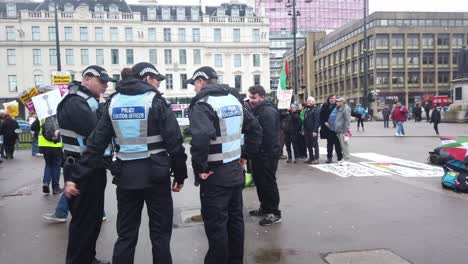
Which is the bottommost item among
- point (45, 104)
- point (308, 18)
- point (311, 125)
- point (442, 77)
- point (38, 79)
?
point (311, 125)

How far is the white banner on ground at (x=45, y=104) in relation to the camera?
6.02 meters

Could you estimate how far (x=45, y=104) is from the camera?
6.06 meters

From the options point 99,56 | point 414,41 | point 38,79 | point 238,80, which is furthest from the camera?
point 414,41

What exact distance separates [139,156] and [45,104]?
128 inches

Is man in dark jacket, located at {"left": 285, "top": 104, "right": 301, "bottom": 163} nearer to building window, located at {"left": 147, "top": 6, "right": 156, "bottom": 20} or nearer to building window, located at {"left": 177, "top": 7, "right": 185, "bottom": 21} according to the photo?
building window, located at {"left": 177, "top": 7, "right": 185, "bottom": 21}

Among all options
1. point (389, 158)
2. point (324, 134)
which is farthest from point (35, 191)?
point (389, 158)

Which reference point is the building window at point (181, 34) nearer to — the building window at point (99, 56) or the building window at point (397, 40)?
the building window at point (99, 56)

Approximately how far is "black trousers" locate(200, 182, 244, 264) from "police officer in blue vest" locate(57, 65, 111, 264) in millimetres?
1082

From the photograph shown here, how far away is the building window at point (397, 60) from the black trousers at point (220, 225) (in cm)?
6933

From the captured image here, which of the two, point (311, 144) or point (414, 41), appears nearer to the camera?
point (311, 144)

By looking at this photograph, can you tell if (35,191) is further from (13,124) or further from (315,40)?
(315,40)

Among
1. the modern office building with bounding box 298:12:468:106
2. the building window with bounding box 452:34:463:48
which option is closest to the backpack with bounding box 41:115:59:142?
the modern office building with bounding box 298:12:468:106

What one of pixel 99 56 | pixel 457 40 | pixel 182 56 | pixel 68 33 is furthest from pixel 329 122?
pixel 457 40

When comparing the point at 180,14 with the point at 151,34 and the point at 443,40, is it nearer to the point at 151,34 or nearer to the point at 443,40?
the point at 151,34
